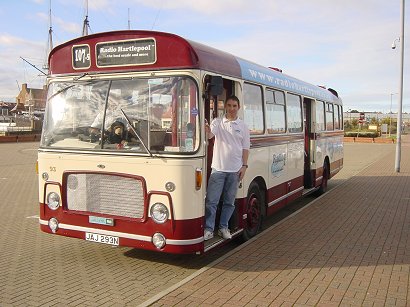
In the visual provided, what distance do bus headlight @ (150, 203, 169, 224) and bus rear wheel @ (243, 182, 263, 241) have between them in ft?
6.37

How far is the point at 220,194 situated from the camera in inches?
231

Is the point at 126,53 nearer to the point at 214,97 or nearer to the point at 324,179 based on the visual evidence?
the point at 214,97

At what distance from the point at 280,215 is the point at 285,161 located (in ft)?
5.09

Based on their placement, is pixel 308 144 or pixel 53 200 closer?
pixel 53 200

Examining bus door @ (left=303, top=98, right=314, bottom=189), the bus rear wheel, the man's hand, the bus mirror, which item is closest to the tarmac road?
the bus rear wheel

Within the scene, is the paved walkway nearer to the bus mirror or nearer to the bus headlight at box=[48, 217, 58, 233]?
the bus headlight at box=[48, 217, 58, 233]

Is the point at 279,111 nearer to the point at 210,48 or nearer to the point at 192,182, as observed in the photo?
the point at 210,48

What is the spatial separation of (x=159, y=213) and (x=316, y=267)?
7.18 ft

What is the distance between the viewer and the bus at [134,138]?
17.2 feet

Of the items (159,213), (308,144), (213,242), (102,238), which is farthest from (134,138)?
(308,144)

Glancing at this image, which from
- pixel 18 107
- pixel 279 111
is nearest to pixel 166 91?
pixel 279 111

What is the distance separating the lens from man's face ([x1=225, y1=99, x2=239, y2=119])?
6.00m

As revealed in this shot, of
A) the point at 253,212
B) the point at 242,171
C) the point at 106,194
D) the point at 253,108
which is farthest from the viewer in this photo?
the point at 253,212

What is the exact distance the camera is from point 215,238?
19.8ft
